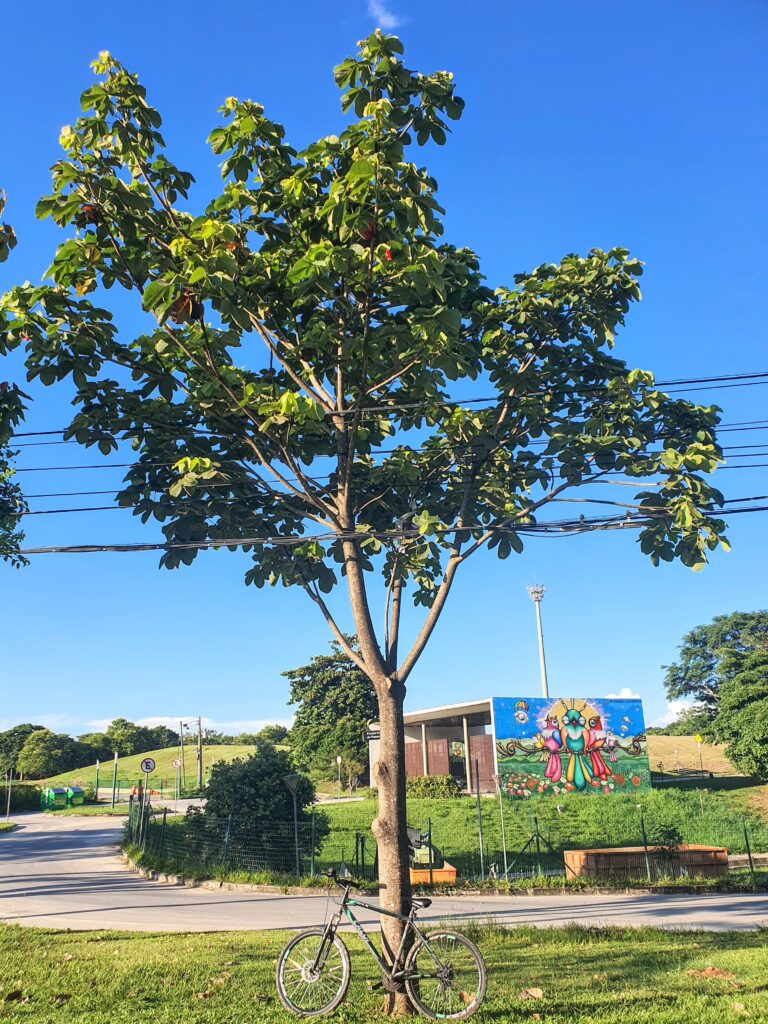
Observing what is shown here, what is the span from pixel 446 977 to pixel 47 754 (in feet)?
338

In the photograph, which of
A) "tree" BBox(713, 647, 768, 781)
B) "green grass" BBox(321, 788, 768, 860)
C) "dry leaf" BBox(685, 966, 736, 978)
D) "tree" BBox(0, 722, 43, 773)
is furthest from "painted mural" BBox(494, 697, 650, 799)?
"tree" BBox(0, 722, 43, 773)

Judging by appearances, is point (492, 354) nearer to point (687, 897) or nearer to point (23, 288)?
point (23, 288)

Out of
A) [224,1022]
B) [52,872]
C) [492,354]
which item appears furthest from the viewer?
[52,872]

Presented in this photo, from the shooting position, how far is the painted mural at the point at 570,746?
44.7 m

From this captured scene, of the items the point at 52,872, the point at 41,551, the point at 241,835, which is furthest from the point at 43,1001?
the point at 52,872

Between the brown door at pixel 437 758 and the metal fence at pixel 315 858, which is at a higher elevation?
the brown door at pixel 437 758

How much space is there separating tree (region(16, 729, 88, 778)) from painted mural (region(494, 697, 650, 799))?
73.4 m

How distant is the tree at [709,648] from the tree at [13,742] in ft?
243

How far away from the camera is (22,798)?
64.9m

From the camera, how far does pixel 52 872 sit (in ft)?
82.2

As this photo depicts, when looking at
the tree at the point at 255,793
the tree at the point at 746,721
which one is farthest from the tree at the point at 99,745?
the tree at the point at 255,793

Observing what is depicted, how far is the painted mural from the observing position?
147 feet

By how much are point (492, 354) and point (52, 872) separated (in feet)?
72.8

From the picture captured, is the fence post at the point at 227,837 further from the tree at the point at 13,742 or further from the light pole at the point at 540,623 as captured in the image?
the tree at the point at 13,742
